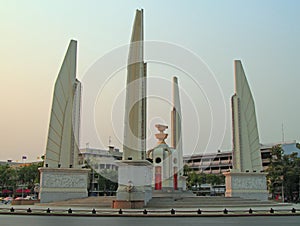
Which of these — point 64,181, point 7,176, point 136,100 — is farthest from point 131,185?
point 7,176

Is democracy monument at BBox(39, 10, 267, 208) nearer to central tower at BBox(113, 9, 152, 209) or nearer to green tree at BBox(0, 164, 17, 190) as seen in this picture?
central tower at BBox(113, 9, 152, 209)

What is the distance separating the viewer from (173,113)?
50844 millimetres

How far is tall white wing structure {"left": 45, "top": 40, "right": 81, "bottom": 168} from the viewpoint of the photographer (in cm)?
3384

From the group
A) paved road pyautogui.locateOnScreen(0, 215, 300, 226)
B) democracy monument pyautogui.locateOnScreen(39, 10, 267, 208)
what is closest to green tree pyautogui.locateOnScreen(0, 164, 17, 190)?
democracy monument pyautogui.locateOnScreen(39, 10, 267, 208)

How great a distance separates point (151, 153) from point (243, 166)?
12056mm

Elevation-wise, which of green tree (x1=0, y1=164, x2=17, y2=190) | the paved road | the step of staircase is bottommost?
the paved road

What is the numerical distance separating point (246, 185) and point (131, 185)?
1612cm

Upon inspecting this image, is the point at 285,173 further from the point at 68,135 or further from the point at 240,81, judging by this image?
the point at 68,135

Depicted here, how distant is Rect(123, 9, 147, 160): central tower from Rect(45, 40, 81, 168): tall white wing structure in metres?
10.1

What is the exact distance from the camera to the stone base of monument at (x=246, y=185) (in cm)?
3581

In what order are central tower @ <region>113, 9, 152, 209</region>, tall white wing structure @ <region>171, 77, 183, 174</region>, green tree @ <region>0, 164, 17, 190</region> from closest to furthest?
1. central tower @ <region>113, 9, 152, 209</region>
2. tall white wing structure @ <region>171, 77, 183, 174</region>
3. green tree @ <region>0, 164, 17, 190</region>

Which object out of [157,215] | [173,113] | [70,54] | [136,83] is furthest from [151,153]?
[157,215]

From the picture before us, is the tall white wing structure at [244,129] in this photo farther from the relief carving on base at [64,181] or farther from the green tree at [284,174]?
the relief carving on base at [64,181]

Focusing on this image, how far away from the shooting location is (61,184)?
109ft
